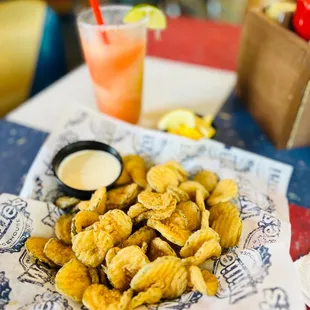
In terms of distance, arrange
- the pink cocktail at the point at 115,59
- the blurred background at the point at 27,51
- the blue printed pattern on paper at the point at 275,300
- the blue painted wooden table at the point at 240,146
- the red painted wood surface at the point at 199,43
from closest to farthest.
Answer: the blue printed pattern on paper at the point at 275,300, the blue painted wooden table at the point at 240,146, the pink cocktail at the point at 115,59, the red painted wood surface at the point at 199,43, the blurred background at the point at 27,51

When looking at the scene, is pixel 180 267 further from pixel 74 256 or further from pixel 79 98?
pixel 79 98

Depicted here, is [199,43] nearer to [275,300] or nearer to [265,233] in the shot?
[265,233]

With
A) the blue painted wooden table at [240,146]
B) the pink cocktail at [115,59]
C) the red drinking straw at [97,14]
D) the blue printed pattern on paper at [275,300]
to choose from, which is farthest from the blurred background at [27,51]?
the blue printed pattern on paper at [275,300]

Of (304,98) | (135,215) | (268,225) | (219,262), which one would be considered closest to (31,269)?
(135,215)

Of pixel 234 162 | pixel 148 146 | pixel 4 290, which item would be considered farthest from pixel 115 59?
pixel 4 290

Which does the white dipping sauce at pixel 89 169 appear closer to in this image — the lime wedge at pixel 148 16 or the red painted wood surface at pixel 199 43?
the lime wedge at pixel 148 16

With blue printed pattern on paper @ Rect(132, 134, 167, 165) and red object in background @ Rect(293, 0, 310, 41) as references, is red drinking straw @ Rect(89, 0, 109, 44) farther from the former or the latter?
red object in background @ Rect(293, 0, 310, 41)
